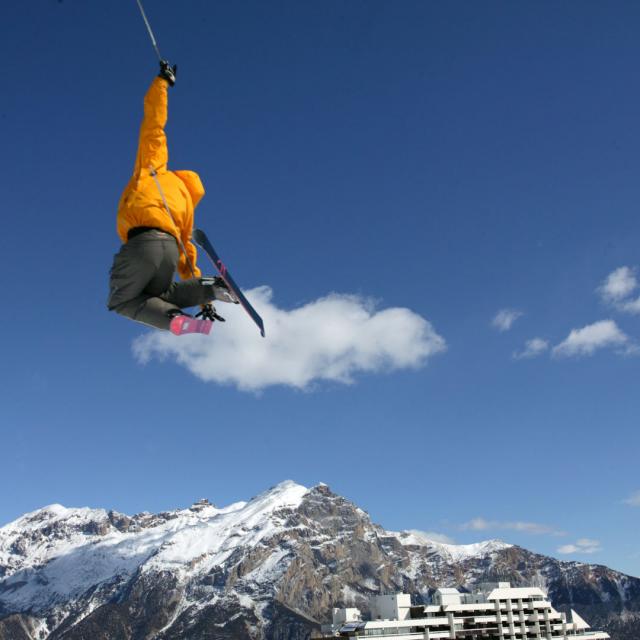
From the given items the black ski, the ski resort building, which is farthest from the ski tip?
the ski resort building

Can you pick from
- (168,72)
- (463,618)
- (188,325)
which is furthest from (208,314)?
(463,618)

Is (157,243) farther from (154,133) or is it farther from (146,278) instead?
(154,133)

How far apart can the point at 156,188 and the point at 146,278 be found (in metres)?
1.24

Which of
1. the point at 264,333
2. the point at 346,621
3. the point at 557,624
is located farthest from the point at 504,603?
the point at 264,333

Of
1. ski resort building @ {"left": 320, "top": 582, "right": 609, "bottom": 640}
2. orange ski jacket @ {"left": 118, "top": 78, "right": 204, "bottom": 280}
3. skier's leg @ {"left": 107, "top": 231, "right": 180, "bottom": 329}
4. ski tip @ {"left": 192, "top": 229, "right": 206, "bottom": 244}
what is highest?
ski resort building @ {"left": 320, "top": 582, "right": 609, "bottom": 640}

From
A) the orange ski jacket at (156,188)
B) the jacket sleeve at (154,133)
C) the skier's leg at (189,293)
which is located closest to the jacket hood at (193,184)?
the orange ski jacket at (156,188)

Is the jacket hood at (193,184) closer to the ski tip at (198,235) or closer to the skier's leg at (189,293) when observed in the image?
the ski tip at (198,235)

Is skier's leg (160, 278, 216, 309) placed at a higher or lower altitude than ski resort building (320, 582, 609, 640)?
lower

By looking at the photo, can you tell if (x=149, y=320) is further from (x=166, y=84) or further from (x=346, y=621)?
(x=346, y=621)

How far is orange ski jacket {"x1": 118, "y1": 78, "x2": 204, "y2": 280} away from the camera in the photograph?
8906mm

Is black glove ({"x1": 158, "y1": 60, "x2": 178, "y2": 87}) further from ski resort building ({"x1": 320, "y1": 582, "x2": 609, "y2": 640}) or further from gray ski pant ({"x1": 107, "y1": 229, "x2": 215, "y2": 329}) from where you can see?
ski resort building ({"x1": 320, "y1": 582, "x2": 609, "y2": 640})

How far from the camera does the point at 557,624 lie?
10775 cm

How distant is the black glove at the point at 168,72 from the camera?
354 inches

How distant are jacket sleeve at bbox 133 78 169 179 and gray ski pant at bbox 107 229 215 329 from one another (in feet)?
3.60
